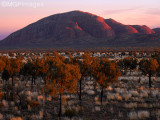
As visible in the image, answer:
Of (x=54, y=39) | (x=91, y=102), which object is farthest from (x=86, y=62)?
(x=54, y=39)

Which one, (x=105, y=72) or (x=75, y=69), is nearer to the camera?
(x=75, y=69)

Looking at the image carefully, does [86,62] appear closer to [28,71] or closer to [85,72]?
[85,72]

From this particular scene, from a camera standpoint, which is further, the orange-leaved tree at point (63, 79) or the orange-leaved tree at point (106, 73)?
the orange-leaved tree at point (106, 73)

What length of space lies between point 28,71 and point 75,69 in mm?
13850

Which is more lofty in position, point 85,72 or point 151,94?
point 85,72

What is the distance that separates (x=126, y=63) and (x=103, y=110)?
23098 millimetres

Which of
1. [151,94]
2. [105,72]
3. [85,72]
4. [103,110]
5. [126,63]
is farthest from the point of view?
[126,63]

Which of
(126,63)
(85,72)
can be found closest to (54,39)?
(126,63)

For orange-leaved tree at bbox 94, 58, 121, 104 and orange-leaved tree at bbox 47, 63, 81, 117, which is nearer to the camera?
orange-leaved tree at bbox 47, 63, 81, 117

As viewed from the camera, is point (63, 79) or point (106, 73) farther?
point (106, 73)

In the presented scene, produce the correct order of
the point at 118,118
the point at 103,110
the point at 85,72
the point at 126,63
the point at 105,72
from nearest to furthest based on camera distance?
the point at 118,118 < the point at 103,110 < the point at 105,72 < the point at 85,72 < the point at 126,63

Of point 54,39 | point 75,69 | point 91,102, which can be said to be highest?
point 54,39

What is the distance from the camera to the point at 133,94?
1966 centimetres

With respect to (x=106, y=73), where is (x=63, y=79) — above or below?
above
